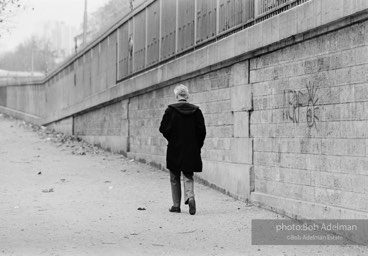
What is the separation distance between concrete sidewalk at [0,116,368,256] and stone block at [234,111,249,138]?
3.45 feet

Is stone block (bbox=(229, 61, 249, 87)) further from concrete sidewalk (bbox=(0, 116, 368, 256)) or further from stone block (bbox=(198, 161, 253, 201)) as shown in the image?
concrete sidewalk (bbox=(0, 116, 368, 256))

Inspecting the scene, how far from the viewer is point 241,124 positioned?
10234mm

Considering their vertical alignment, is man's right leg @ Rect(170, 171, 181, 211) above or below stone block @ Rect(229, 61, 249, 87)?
below

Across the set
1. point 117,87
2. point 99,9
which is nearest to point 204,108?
point 117,87

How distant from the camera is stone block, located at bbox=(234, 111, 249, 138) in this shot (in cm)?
1006

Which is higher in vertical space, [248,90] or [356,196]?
[248,90]

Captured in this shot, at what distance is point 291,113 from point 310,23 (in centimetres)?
127

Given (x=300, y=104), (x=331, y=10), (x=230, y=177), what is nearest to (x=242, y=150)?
(x=230, y=177)

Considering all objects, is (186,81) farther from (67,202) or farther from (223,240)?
(223,240)

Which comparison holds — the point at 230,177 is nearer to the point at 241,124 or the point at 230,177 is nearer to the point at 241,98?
the point at 241,124

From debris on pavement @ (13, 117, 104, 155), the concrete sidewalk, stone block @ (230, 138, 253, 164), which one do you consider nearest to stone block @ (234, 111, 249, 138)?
stone block @ (230, 138, 253, 164)

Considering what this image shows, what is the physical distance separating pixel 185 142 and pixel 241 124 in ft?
5.04

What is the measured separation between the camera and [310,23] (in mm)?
8000

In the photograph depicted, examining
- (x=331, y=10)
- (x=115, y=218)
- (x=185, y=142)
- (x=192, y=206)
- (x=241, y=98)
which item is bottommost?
(x=115, y=218)
